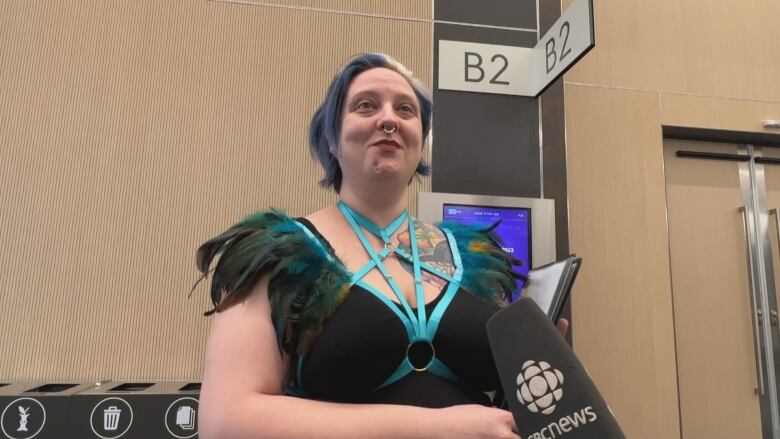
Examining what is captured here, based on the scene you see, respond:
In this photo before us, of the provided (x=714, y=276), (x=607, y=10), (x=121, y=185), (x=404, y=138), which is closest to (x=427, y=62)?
(x=607, y=10)

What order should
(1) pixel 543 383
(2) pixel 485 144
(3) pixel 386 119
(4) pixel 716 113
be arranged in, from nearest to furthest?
(1) pixel 543 383, (3) pixel 386 119, (2) pixel 485 144, (4) pixel 716 113

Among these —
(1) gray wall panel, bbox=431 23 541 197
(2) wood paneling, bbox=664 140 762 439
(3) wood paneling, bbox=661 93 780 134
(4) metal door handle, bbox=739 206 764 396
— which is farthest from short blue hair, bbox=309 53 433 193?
(4) metal door handle, bbox=739 206 764 396

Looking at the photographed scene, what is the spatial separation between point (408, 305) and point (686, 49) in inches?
101

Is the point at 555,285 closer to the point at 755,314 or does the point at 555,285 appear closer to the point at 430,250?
the point at 430,250

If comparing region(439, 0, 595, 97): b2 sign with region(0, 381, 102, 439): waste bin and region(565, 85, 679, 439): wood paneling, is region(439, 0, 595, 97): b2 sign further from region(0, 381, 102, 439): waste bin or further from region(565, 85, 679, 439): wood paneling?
region(0, 381, 102, 439): waste bin

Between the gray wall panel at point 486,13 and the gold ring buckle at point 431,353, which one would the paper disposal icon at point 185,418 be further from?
the gray wall panel at point 486,13

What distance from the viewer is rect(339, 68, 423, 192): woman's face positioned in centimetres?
77

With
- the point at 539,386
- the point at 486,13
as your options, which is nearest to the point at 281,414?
the point at 539,386

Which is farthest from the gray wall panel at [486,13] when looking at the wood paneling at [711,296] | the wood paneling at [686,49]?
the wood paneling at [711,296]

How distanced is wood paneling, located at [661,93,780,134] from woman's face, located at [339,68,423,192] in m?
2.14

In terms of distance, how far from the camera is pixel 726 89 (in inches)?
101

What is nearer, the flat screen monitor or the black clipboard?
the black clipboard

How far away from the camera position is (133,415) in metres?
1.55

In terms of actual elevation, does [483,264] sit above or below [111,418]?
above
